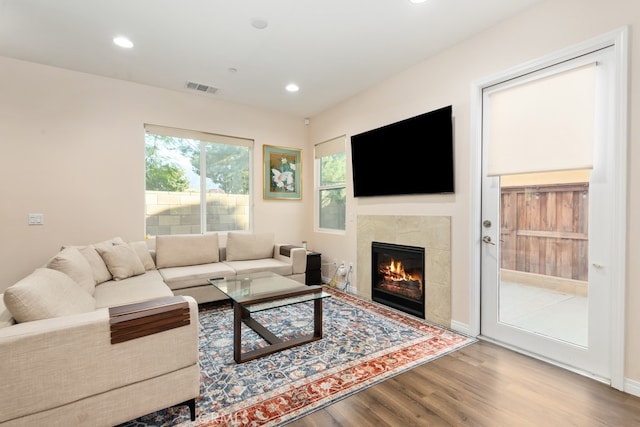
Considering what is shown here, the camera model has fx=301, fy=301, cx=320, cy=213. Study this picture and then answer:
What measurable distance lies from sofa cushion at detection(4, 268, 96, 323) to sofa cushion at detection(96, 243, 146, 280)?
3.82 feet

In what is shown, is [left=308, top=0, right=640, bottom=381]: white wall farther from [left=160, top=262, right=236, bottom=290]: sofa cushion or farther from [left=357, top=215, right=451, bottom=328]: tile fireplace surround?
[left=160, top=262, right=236, bottom=290]: sofa cushion

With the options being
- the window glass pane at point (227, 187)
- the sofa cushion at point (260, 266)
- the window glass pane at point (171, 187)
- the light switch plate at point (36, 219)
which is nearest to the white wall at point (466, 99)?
the sofa cushion at point (260, 266)

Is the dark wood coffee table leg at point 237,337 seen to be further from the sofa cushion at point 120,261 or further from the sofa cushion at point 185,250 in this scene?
the sofa cushion at point 185,250

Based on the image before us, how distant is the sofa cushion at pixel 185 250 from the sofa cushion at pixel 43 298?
1.76 meters

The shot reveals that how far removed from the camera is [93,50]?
3.10m

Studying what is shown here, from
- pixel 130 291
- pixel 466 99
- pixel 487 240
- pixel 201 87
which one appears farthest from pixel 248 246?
pixel 466 99

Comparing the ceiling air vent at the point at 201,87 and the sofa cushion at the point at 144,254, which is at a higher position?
the ceiling air vent at the point at 201,87

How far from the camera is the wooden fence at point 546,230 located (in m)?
Result: 2.28

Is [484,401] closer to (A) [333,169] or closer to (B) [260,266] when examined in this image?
(B) [260,266]

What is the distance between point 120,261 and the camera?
3.19 meters

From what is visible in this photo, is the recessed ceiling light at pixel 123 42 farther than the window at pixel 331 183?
No

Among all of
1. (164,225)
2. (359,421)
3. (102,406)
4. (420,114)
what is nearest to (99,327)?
(102,406)

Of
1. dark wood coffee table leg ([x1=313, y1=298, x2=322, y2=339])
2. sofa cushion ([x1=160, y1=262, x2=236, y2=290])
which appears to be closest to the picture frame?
sofa cushion ([x1=160, y1=262, x2=236, y2=290])

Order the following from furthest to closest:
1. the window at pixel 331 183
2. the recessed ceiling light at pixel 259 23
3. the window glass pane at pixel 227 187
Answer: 1. the window at pixel 331 183
2. the window glass pane at pixel 227 187
3. the recessed ceiling light at pixel 259 23
